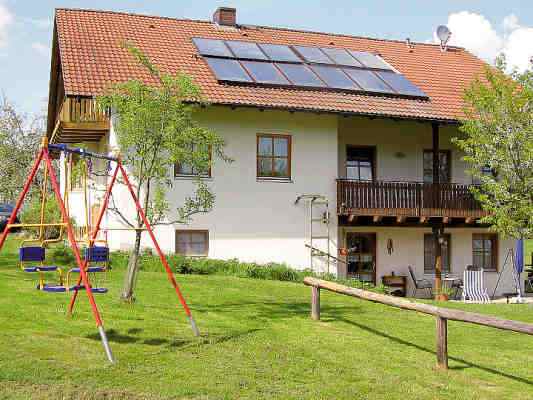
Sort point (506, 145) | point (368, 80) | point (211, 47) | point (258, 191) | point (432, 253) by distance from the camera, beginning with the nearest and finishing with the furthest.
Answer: point (506, 145)
point (258, 191)
point (368, 80)
point (211, 47)
point (432, 253)

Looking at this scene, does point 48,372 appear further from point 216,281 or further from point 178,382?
point 216,281

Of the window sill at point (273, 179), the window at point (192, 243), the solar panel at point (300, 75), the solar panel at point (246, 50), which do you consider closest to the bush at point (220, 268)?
the window at point (192, 243)

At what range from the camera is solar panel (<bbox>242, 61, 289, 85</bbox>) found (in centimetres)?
2116

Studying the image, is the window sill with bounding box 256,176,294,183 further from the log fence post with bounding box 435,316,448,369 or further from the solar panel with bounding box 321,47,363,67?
the log fence post with bounding box 435,316,448,369

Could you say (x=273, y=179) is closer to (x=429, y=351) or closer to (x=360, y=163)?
(x=360, y=163)

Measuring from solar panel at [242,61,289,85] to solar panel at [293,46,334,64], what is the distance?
1763 millimetres

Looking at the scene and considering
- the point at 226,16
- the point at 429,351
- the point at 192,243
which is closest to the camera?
the point at 429,351

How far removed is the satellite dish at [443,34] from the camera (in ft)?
93.7

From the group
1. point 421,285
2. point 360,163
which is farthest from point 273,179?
point 421,285

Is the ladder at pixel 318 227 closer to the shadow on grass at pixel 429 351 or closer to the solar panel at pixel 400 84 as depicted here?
the solar panel at pixel 400 84

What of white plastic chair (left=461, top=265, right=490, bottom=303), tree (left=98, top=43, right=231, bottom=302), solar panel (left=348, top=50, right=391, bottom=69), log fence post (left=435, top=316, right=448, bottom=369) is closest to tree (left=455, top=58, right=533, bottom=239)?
white plastic chair (left=461, top=265, right=490, bottom=303)

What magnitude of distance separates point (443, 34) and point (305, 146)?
34.1 ft

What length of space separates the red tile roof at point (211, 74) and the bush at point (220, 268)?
4140 millimetres

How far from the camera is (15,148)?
127 feet
